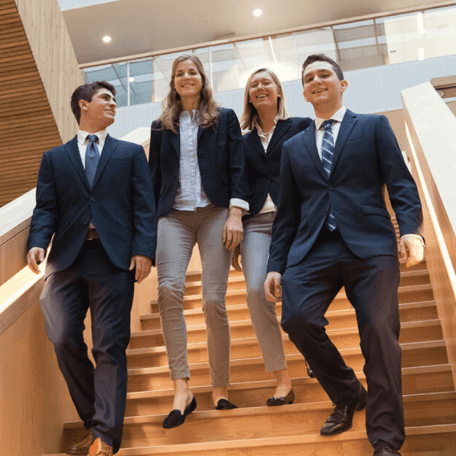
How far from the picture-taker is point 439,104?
10.8 ft

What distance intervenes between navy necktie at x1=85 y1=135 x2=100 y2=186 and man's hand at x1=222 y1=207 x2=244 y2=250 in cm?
67

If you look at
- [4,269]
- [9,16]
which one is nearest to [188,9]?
[9,16]

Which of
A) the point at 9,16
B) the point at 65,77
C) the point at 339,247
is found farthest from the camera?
the point at 65,77

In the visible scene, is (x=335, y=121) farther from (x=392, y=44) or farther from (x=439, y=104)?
(x=392, y=44)

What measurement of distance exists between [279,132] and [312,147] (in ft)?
2.29

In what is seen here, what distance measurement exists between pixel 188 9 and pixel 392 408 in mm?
12061

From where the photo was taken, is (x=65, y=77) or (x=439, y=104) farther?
(x=65, y=77)

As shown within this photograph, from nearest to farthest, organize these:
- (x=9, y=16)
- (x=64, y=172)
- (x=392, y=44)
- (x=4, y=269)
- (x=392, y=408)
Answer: (x=392, y=408), (x=4, y=269), (x=64, y=172), (x=9, y=16), (x=392, y=44)

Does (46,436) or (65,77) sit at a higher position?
(65,77)

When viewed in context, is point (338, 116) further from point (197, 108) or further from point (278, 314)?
point (278, 314)

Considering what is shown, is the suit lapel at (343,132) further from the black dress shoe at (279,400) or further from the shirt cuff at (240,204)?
the black dress shoe at (279,400)

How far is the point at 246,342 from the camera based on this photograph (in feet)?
11.4

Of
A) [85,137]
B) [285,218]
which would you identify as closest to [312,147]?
[285,218]

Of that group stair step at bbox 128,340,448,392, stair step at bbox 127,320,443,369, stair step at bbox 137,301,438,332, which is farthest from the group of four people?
stair step at bbox 137,301,438,332
